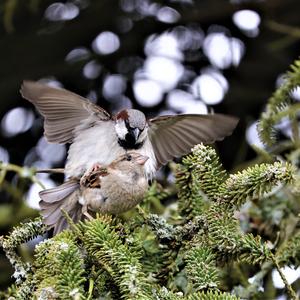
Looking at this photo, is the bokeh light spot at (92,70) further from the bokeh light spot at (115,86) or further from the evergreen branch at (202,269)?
the evergreen branch at (202,269)

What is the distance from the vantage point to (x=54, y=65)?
2873 millimetres

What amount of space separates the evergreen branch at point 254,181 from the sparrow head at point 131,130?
0.65 metres

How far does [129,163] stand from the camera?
1668 mm

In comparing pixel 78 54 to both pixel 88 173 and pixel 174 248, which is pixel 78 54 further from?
pixel 174 248

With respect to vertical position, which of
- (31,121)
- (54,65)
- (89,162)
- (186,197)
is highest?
(186,197)

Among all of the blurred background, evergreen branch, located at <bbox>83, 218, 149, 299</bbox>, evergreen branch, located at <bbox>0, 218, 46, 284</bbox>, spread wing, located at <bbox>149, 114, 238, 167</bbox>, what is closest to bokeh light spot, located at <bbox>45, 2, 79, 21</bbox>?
the blurred background

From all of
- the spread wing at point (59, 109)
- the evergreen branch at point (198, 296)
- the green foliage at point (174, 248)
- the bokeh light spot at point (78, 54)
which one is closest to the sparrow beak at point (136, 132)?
the spread wing at point (59, 109)

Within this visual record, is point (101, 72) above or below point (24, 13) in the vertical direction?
below

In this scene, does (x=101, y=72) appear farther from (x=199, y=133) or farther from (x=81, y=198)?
(x=81, y=198)

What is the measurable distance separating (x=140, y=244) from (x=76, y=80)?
5.29ft

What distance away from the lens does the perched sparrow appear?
1.85 m

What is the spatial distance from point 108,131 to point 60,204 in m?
0.39

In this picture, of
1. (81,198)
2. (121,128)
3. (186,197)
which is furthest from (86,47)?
(186,197)

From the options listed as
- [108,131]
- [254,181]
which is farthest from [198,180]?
[108,131]
